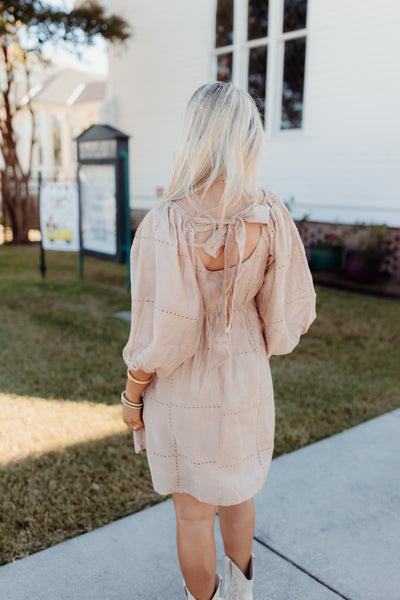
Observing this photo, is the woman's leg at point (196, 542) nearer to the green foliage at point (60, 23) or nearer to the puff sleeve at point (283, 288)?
the puff sleeve at point (283, 288)

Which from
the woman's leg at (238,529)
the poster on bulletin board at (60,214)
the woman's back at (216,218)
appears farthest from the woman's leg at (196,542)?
the poster on bulletin board at (60,214)

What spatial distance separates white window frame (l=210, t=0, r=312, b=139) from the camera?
852 cm

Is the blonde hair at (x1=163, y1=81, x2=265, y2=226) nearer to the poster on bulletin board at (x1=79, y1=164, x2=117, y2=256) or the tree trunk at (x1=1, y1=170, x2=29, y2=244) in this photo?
the poster on bulletin board at (x1=79, y1=164, x2=117, y2=256)

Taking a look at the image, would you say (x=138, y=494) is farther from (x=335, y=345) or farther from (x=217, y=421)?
(x=335, y=345)

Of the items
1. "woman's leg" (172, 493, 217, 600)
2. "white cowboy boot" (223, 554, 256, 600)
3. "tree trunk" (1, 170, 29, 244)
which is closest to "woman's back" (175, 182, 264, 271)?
"woman's leg" (172, 493, 217, 600)

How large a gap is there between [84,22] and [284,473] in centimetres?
1045

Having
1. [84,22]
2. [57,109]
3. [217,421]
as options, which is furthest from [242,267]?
[57,109]

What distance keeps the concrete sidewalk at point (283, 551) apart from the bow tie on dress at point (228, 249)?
3.48ft

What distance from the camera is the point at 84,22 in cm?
1052

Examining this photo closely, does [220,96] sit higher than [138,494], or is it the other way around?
[220,96]

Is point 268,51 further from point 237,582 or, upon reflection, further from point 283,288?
point 237,582

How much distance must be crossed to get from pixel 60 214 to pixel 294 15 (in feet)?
16.2

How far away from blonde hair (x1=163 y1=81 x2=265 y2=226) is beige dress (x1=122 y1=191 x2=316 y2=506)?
0.26 ft

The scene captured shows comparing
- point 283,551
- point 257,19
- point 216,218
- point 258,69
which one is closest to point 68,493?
point 283,551
